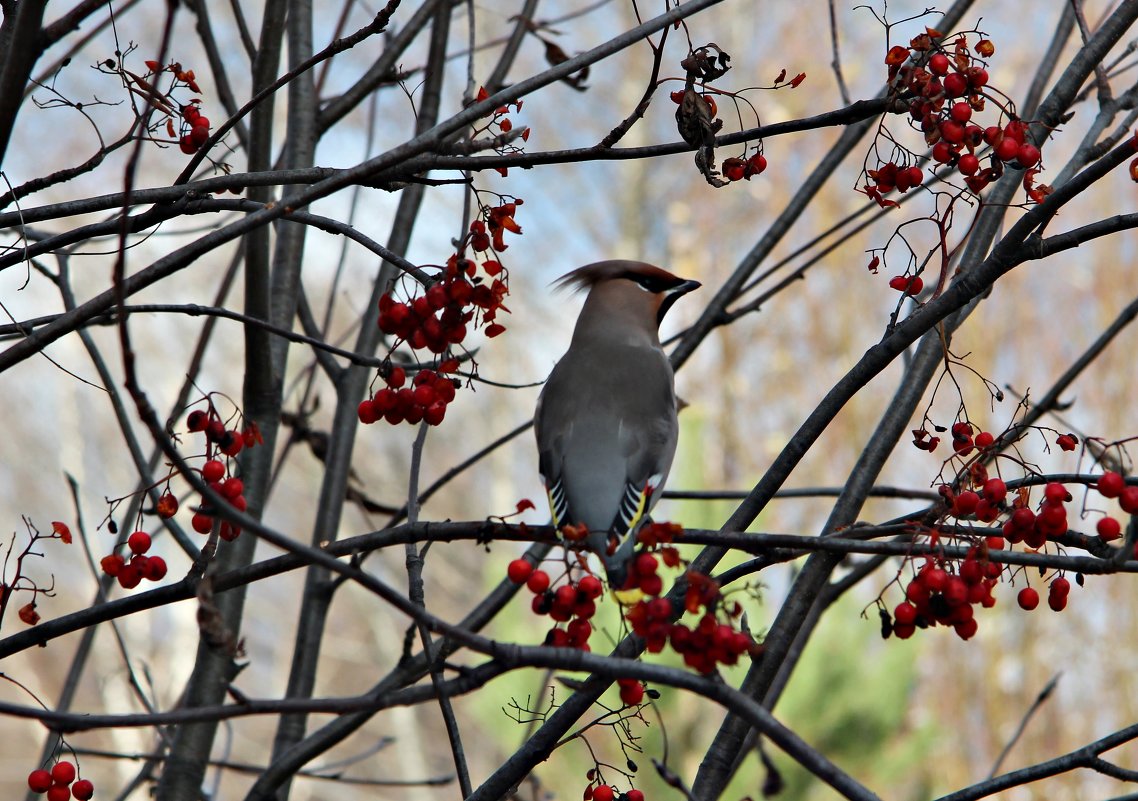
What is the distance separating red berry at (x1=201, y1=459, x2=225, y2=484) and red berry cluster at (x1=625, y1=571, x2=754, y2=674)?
734mm

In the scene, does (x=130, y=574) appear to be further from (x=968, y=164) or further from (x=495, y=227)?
(x=968, y=164)

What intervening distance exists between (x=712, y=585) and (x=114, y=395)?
0.88 metres

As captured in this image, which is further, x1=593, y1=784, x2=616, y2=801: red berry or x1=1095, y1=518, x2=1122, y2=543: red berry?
x1=593, y1=784, x2=616, y2=801: red berry

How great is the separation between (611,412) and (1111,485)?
4.75ft

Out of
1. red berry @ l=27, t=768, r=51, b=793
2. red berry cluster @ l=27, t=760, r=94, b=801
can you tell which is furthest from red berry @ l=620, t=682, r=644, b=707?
red berry @ l=27, t=768, r=51, b=793

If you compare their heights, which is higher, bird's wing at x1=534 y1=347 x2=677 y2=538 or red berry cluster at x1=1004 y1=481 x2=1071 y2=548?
bird's wing at x1=534 y1=347 x2=677 y2=538

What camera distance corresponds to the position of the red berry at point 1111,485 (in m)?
1.53

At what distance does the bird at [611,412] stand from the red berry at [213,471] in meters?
0.61

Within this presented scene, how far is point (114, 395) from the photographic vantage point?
68.2 inches

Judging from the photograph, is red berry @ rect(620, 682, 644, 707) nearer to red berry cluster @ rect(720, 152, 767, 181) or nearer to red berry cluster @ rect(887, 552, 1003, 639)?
red berry cluster @ rect(887, 552, 1003, 639)

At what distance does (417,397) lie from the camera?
6.12 feet

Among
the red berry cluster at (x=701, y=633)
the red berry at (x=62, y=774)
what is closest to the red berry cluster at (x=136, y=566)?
the red berry at (x=62, y=774)

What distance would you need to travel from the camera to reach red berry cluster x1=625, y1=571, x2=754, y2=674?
1293mm

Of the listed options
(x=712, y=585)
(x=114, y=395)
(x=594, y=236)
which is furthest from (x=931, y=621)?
(x=594, y=236)
